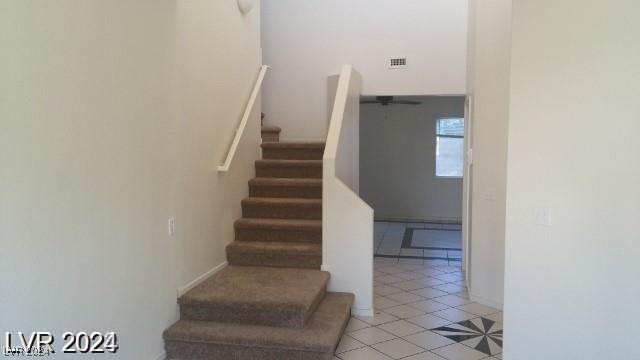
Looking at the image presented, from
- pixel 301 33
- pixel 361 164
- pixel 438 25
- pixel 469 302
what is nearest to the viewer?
pixel 469 302

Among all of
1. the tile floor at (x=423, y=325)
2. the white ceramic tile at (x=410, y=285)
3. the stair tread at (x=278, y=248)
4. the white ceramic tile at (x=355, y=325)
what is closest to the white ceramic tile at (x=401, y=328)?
the tile floor at (x=423, y=325)

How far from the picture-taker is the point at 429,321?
421cm

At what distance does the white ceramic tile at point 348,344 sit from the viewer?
3.59 m

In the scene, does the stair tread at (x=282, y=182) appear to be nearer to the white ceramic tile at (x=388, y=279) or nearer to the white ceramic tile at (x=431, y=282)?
the white ceramic tile at (x=388, y=279)

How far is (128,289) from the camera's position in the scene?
288 centimetres

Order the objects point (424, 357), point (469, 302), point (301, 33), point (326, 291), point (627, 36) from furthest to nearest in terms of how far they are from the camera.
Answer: point (301, 33) < point (469, 302) < point (326, 291) < point (424, 357) < point (627, 36)

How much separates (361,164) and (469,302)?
19.8 ft

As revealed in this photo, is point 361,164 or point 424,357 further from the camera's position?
point 361,164

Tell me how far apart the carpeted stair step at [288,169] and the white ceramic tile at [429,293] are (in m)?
1.62

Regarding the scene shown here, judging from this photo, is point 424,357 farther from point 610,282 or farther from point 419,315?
point 610,282

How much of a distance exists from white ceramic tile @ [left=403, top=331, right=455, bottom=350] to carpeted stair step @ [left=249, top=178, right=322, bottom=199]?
1818 mm

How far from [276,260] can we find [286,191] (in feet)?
3.22

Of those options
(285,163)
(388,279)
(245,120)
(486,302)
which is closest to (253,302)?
(245,120)

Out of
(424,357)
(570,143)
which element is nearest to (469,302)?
(424,357)
